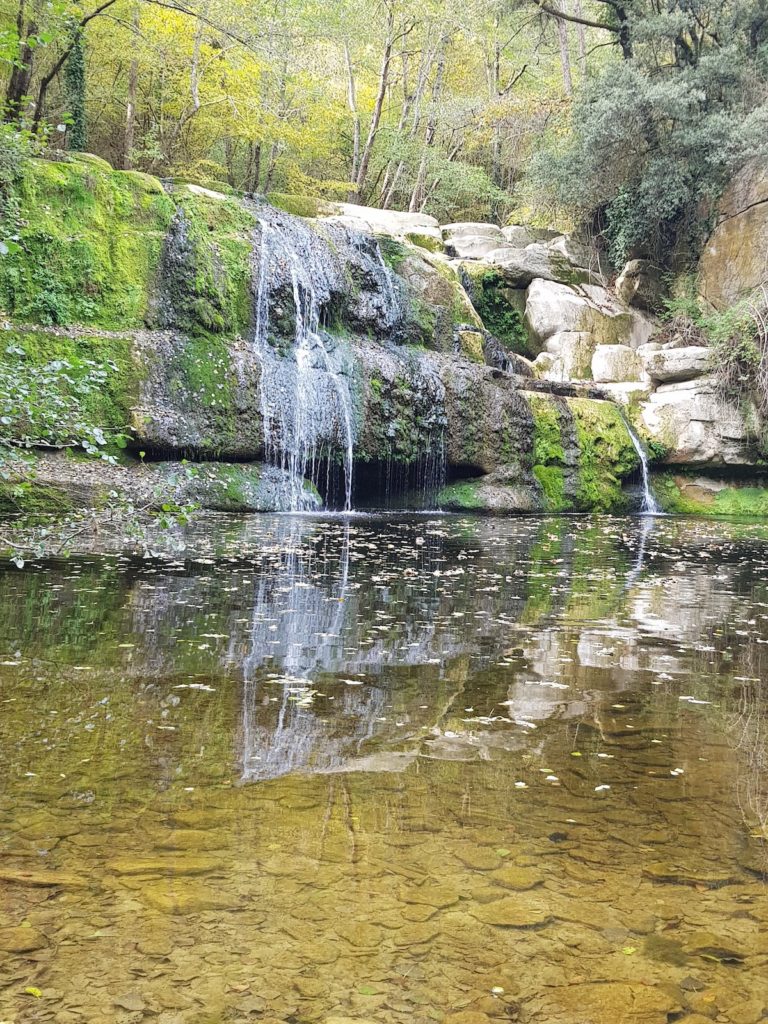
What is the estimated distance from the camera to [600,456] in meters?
16.7

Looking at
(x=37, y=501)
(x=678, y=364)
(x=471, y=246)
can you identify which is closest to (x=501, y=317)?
(x=471, y=246)

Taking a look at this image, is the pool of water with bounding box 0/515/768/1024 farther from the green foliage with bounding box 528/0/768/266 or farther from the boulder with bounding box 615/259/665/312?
the boulder with bounding box 615/259/665/312

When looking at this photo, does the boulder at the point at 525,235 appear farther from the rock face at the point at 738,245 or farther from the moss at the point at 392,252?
the moss at the point at 392,252

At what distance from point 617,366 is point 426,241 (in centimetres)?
620

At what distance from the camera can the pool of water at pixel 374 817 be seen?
6.25ft

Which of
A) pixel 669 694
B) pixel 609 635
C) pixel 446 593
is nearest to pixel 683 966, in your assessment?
Result: pixel 669 694

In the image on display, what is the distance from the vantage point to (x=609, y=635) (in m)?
5.68

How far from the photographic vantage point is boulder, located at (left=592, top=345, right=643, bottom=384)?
1938 centimetres

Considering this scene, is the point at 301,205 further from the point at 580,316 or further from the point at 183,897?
the point at 183,897

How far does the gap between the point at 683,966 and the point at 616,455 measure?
609 inches

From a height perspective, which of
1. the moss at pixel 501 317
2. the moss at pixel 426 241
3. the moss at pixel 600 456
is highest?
the moss at pixel 426 241

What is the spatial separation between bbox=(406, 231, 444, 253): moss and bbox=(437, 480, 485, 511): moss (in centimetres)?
879

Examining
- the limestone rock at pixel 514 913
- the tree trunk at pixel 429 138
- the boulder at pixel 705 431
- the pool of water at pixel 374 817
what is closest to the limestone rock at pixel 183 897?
the pool of water at pixel 374 817

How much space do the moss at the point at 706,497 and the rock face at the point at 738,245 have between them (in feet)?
16.0
